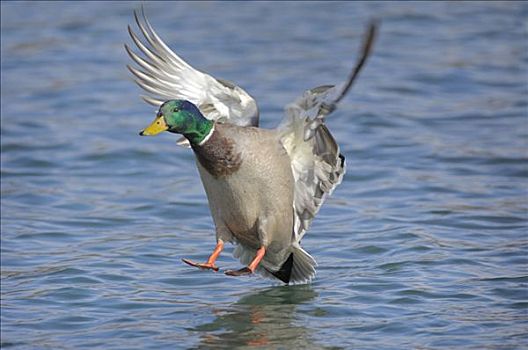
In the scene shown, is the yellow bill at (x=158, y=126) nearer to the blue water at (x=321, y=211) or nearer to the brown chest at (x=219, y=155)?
the brown chest at (x=219, y=155)

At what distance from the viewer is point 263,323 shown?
701 cm

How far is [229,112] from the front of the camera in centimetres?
736

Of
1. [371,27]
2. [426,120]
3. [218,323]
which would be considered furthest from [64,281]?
[426,120]

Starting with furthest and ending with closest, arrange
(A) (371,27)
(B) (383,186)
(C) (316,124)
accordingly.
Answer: (B) (383,186)
(C) (316,124)
(A) (371,27)

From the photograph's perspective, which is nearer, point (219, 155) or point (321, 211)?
point (219, 155)

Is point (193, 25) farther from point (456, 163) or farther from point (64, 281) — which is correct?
point (64, 281)

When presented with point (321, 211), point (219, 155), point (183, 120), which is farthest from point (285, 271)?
point (321, 211)

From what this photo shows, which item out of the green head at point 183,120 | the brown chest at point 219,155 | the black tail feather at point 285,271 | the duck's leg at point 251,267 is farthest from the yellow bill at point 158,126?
the black tail feather at point 285,271

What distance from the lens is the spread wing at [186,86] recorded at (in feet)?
23.8

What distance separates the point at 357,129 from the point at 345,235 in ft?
10.3

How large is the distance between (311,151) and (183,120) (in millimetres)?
843

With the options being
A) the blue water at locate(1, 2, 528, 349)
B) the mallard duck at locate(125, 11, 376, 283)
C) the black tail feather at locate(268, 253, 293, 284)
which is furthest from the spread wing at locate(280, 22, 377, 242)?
the blue water at locate(1, 2, 528, 349)

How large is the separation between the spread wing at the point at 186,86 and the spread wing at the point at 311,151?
39 centimetres

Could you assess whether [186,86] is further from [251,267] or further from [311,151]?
[251,267]
